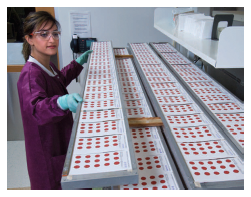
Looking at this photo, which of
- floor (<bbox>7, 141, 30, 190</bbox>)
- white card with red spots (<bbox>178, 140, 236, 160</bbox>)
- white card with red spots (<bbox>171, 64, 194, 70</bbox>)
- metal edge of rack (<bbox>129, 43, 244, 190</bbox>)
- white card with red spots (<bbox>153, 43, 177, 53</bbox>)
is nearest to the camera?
metal edge of rack (<bbox>129, 43, 244, 190</bbox>)

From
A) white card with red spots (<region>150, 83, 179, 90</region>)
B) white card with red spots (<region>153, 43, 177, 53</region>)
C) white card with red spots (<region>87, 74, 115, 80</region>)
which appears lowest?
white card with red spots (<region>150, 83, 179, 90</region>)

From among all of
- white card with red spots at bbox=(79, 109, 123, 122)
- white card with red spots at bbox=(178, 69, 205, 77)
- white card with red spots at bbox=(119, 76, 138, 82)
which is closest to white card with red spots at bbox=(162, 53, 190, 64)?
white card with red spots at bbox=(178, 69, 205, 77)

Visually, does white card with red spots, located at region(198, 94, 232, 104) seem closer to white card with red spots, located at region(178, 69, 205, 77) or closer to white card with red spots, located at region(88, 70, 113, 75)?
white card with red spots, located at region(178, 69, 205, 77)

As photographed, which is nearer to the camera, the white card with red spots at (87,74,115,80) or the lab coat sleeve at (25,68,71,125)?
the lab coat sleeve at (25,68,71,125)

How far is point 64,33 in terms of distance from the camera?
5164mm

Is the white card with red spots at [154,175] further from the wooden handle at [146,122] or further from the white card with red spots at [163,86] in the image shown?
the white card with red spots at [163,86]

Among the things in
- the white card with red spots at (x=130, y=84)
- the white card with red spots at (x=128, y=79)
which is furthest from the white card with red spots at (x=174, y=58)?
the white card with red spots at (x=130, y=84)

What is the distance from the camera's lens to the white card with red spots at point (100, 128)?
64.4 inches

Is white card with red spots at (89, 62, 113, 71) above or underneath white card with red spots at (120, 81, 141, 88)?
above

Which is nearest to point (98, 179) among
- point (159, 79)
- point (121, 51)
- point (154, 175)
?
point (154, 175)

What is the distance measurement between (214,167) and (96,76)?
5.40 feet

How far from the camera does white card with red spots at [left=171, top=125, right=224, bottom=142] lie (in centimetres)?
181

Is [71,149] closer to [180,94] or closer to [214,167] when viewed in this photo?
[214,167]

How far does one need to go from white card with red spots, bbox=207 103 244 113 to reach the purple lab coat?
1.35m
